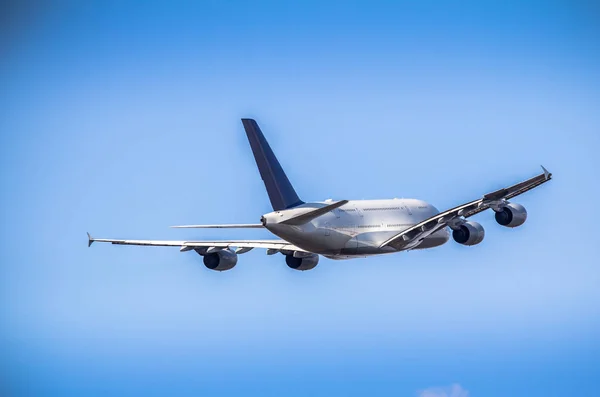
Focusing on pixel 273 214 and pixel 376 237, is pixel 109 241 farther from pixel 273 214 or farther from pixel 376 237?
pixel 376 237

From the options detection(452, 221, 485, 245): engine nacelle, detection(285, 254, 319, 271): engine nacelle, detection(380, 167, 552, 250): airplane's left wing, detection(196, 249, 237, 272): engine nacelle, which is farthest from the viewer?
detection(285, 254, 319, 271): engine nacelle

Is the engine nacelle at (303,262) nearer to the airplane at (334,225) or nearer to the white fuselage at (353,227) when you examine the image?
the airplane at (334,225)

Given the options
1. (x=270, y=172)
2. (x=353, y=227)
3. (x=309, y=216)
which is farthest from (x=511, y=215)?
(x=270, y=172)

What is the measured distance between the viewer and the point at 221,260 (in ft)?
289

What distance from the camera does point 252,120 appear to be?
85.4 m

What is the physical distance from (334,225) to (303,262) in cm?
560

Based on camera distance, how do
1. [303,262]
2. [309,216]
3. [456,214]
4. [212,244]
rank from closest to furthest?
[309,216], [456,214], [212,244], [303,262]

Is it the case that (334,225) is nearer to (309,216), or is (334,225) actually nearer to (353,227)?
(353,227)

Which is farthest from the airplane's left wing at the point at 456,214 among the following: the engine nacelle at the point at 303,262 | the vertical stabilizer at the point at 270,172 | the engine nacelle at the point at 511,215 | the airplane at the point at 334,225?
the vertical stabilizer at the point at 270,172

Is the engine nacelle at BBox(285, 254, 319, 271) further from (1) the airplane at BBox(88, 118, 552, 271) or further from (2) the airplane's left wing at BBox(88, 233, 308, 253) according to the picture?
(2) the airplane's left wing at BBox(88, 233, 308, 253)

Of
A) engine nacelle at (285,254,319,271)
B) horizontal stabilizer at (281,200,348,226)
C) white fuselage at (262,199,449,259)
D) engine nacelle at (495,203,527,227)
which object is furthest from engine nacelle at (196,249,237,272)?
engine nacelle at (495,203,527,227)

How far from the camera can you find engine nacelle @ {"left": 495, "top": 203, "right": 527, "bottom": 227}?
268ft

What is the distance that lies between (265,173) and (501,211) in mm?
14570

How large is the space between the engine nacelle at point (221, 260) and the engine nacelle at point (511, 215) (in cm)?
1739
